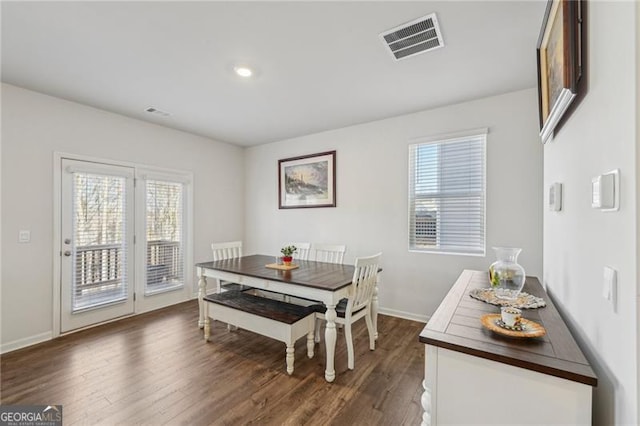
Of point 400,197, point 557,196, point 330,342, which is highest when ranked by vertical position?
point 400,197

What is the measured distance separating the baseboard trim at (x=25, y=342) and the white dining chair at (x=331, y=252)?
305cm

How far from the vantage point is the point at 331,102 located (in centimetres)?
317

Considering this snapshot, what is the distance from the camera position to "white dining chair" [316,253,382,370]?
7.74 feet

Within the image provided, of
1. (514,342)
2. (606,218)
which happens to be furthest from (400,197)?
(606,218)

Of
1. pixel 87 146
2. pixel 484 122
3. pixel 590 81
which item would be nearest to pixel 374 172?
pixel 484 122

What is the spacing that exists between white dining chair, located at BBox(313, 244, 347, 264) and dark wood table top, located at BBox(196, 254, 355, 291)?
261 mm

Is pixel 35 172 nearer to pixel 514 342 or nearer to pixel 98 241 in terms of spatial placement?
pixel 98 241

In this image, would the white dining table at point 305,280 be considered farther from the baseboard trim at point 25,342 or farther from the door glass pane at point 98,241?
the baseboard trim at point 25,342

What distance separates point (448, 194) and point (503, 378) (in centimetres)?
259

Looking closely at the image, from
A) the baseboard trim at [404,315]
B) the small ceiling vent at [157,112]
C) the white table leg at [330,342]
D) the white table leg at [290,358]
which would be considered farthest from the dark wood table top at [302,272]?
the small ceiling vent at [157,112]

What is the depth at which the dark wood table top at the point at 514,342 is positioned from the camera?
0.91 metres

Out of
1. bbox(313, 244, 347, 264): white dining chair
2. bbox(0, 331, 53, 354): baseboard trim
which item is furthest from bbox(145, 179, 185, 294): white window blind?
bbox(313, 244, 347, 264): white dining chair

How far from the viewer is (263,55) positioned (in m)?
2.24

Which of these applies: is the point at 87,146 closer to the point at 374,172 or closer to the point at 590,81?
the point at 374,172
